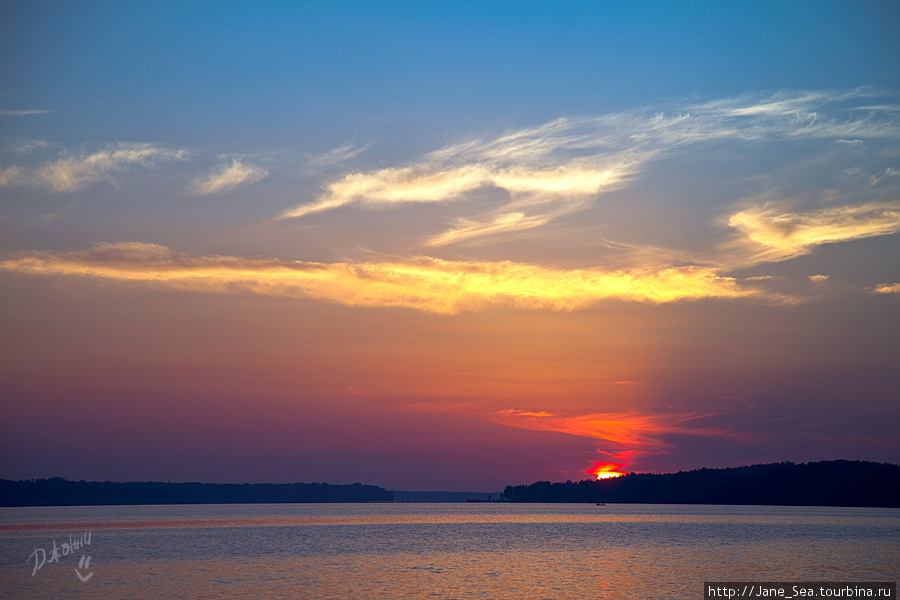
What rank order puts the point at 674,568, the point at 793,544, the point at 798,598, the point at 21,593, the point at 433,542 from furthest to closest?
the point at 433,542 → the point at 793,544 → the point at 674,568 → the point at 21,593 → the point at 798,598

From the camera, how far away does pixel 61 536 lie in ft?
493

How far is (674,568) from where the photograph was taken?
8000 cm

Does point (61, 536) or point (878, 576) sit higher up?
point (878, 576)

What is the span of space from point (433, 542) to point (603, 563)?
44.8 m

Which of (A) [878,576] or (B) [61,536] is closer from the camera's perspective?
(A) [878,576]

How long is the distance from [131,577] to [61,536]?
90233mm

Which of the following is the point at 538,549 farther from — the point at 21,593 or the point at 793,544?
the point at 21,593

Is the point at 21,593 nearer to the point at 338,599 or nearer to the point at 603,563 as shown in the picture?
the point at 338,599

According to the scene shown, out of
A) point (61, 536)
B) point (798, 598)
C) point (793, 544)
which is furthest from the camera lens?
point (61, 536)

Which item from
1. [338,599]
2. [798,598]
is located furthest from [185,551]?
[798,598]

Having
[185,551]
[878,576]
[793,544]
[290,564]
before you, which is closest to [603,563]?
[878,576]
